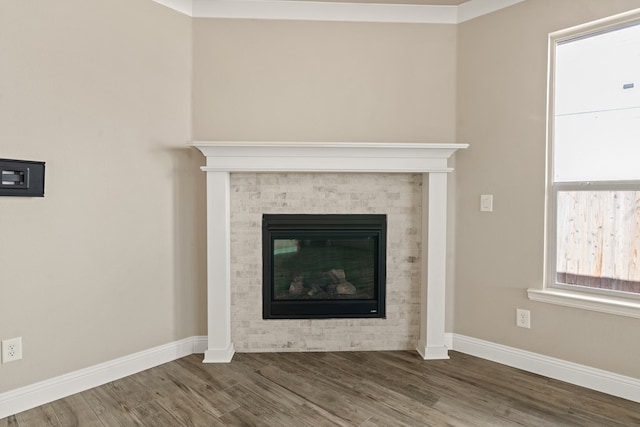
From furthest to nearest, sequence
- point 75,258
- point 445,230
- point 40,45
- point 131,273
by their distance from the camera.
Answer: point 445,230, point 131,273, point 75,258, point 40,45

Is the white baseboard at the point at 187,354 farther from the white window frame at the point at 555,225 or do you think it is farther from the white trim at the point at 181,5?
the white trim at the point at 181,5

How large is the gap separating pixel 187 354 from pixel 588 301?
279 centimetres

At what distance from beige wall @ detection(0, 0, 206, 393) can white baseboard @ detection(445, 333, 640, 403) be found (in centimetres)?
211

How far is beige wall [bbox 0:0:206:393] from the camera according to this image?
1.89 m

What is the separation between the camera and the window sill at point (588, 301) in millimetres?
1977

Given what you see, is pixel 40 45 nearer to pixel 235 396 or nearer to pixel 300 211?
pixel 300 211

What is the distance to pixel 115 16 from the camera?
7.24ft

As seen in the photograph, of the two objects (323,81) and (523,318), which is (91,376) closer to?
(323,81)

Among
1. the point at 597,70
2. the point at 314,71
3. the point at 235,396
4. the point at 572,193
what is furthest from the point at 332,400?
the point at 597,70

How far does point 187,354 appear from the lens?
8.47 feet

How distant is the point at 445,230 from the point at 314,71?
1587 mm

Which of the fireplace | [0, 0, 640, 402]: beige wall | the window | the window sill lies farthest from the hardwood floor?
the window

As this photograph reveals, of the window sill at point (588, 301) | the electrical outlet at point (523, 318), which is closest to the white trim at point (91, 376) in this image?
the electrical outlet at point (523, 318)

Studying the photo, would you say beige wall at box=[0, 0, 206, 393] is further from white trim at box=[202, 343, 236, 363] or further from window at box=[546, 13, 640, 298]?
window at box=[546, 13, 640, 298]
